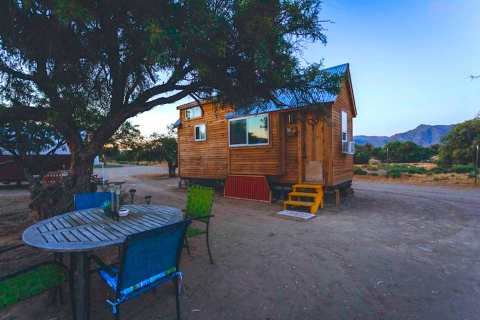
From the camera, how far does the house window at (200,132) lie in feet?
38.0

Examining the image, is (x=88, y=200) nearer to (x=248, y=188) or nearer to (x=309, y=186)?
(x=248, y=188)

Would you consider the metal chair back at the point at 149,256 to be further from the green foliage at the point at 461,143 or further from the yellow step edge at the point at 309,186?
the green foliage at the point at 461,143

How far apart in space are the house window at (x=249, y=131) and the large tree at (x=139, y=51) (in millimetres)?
3338

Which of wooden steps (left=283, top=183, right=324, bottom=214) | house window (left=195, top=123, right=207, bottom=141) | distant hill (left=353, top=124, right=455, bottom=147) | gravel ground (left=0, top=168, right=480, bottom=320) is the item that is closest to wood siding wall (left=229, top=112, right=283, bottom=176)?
wooden steps (left=283, top=183, right=324, bottom=214)

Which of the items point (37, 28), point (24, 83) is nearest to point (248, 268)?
point (37, 28)

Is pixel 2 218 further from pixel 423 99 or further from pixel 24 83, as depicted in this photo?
pixel 423 99

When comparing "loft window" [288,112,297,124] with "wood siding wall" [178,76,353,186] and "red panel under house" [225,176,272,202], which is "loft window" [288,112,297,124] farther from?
"red panel under house" [225,176,272,202]

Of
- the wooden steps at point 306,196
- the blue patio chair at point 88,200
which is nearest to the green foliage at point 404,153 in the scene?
the wooden steps at point 306,196

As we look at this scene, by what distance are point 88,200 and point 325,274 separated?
155 inches

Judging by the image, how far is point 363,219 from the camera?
644cm

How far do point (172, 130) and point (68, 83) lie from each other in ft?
54.6

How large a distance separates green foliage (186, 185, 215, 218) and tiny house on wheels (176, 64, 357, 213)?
4.12 metres

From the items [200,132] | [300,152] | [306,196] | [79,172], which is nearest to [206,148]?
[200,132]

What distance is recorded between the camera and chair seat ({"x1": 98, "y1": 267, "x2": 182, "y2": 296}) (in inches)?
75.9
